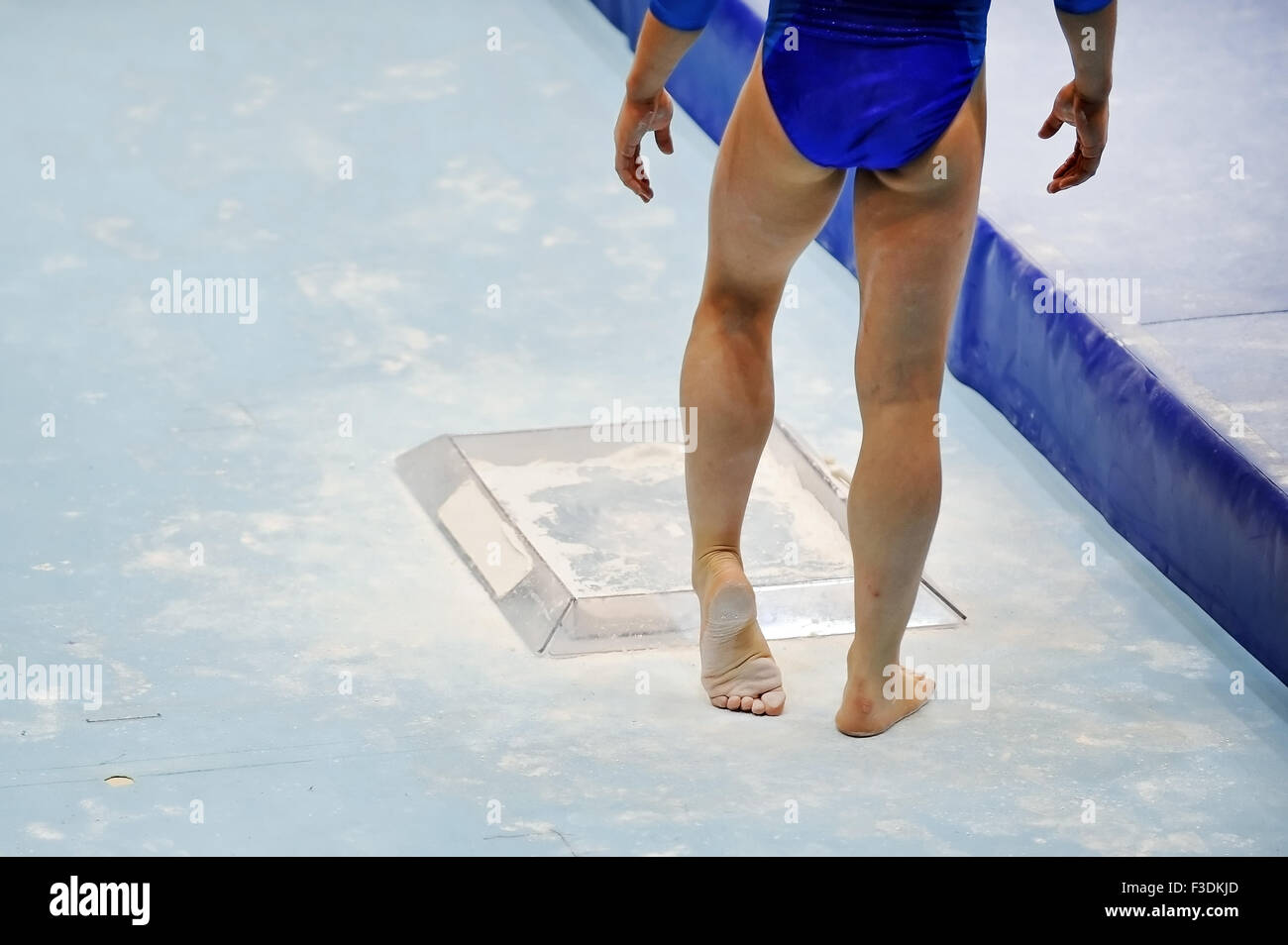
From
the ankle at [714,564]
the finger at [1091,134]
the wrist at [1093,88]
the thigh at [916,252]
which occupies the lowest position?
the ankle at [714,564]

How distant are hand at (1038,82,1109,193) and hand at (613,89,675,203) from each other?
490 mm

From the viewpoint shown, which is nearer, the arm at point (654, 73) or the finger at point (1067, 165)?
the arm at point (654, 73)

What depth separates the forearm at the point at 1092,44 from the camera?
2.44 metres

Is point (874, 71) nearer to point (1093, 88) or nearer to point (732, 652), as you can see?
point (1093, 88)

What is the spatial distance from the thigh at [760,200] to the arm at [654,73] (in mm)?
92

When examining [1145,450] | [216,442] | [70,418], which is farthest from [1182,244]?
[70,418]

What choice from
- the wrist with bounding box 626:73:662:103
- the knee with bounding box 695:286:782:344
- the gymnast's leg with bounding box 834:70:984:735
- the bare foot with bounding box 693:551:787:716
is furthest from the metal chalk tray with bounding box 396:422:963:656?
the wrist with bounding box 626:73:662:103

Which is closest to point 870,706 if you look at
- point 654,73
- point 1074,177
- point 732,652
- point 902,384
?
point 732,652

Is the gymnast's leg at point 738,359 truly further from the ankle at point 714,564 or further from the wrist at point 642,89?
the wrist at point 642,89

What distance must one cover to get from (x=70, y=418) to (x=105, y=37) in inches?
79.2

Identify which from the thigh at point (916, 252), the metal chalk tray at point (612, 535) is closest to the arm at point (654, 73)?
the thigh at point (916, 252)

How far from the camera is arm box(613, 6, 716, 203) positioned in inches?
98.3

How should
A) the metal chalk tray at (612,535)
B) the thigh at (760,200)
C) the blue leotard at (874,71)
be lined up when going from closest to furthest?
the blue leotard at (874,71) < the thigh at (760,200) < the metal chalk tray at (612,535)

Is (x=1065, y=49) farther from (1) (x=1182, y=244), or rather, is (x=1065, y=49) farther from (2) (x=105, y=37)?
(2) (x=105, y=37)
